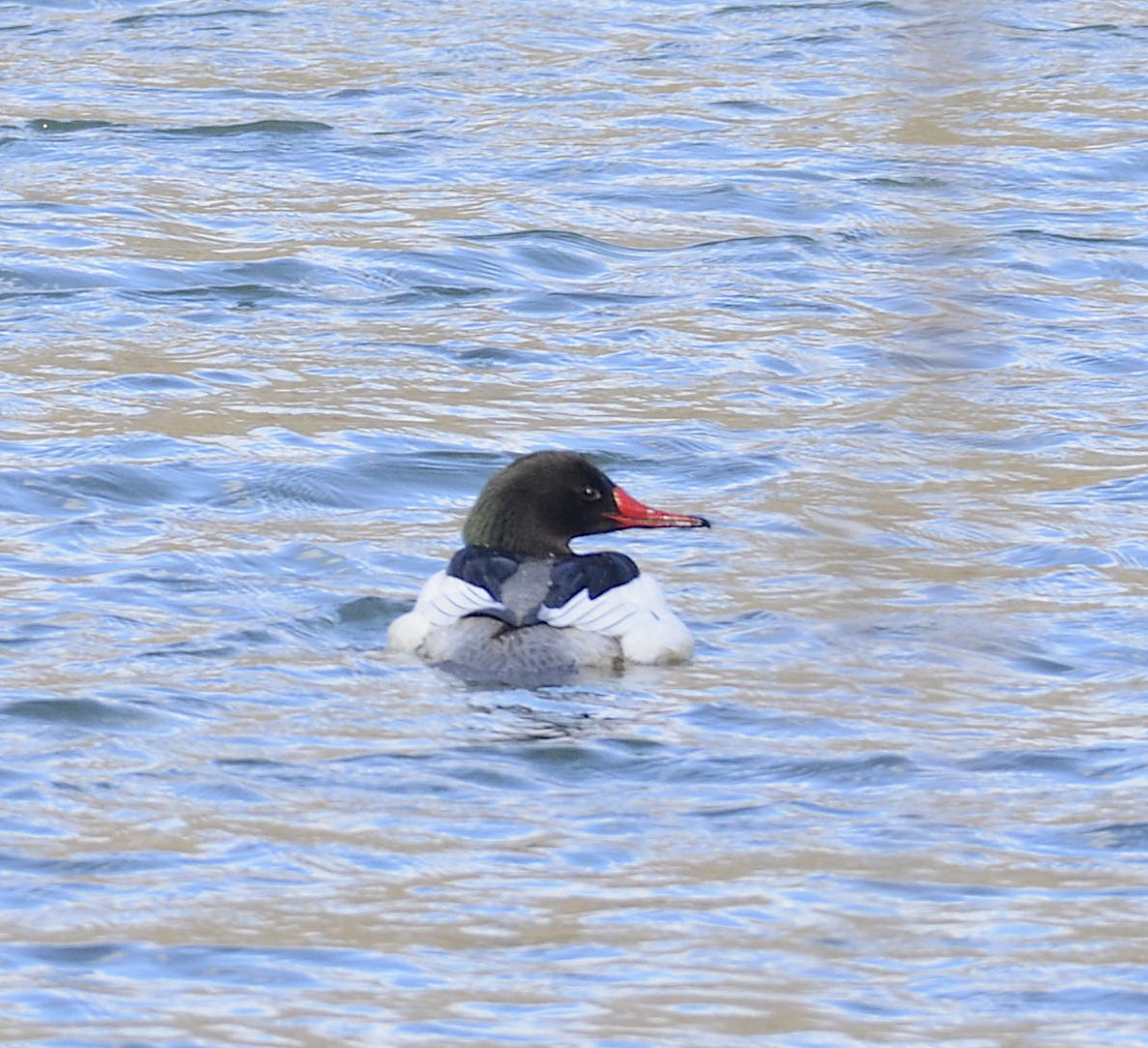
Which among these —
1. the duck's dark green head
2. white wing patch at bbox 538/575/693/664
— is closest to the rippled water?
white wing patch at bbox 538/575/693/664

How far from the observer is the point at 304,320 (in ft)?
38.0

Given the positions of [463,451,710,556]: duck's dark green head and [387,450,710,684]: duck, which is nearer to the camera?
[387,450,710,684]: duck

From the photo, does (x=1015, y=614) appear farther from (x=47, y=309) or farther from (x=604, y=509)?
(x=47, y=309)

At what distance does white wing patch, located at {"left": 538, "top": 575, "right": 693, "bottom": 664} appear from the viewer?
718 centimetres

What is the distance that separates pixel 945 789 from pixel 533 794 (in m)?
0.97

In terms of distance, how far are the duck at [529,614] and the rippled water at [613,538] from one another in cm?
12

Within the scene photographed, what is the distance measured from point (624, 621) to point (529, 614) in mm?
267

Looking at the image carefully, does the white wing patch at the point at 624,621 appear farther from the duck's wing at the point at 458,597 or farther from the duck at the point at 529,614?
the duck's wing at the point at 458,597

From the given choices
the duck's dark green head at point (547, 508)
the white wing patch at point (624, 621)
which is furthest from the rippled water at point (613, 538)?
the duck's dark green head at point (547, 508)

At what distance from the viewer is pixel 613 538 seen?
29.6ft

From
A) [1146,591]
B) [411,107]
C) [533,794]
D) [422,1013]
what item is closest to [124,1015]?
[422,1013]

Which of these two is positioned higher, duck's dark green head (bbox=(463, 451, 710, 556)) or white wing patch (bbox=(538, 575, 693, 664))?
duck's dark green head (bbox=(463, 451, 710, 556))

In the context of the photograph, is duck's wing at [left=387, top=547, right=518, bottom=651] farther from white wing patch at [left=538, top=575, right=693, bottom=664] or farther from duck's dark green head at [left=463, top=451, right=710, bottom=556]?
duck's dark green head at [left=463, top=451, right=710, bottom=556]

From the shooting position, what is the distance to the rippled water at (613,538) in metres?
4.81
